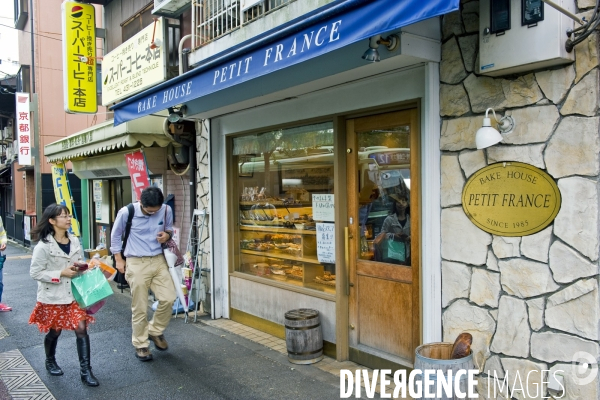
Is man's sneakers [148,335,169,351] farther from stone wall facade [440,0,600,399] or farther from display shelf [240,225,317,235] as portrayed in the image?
stone wall facade [440,0,600,399]

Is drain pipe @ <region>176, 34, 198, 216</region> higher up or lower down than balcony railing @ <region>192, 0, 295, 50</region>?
lower down

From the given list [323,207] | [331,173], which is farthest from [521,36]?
[323,207]

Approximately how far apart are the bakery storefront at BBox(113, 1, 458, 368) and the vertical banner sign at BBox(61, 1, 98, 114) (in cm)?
407

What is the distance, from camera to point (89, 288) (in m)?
4.73

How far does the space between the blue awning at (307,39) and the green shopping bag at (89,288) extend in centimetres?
207

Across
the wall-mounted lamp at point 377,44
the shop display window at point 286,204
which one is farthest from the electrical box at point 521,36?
the shop display window at point 286,204

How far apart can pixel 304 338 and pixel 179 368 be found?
133 centimetres

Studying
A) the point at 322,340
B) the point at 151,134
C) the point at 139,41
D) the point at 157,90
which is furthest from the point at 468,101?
the point at 139,41

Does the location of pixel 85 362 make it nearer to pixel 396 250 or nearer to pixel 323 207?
pixel 323 207

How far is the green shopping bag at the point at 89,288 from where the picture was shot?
469 cm

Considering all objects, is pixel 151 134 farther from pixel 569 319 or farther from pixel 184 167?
pixel 569 319

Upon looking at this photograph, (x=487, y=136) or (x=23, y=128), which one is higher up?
(x=23, y=128)

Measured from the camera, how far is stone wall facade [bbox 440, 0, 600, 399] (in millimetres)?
3207

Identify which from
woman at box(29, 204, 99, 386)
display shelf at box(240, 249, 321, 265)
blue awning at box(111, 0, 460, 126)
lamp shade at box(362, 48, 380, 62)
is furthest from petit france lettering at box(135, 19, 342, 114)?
display shelf at box(240, 249, 321, 265)
